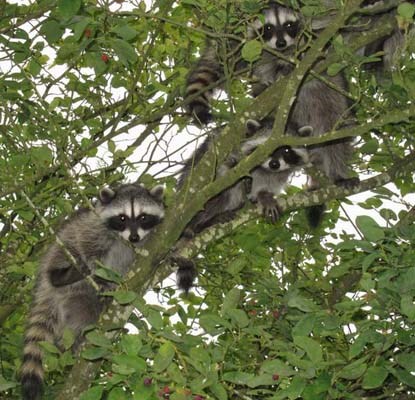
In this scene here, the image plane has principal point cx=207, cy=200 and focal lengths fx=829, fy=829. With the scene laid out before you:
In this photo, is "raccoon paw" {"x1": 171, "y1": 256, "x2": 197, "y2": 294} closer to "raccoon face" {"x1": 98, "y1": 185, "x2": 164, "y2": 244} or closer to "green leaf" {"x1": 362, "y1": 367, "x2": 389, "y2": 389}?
"raccoon face" {"x1": 98, "y1": 185, "x2": 164, "y2": 244}

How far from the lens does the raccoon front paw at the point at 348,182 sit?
238 inches

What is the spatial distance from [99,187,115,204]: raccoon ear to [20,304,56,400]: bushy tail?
3.10 ft

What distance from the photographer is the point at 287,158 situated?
6.84 meters

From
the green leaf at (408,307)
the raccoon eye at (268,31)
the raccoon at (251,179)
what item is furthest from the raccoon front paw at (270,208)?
the green leaf at (408,307)

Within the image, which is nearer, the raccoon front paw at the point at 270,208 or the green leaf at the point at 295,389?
the green leaf at the point at 295,389

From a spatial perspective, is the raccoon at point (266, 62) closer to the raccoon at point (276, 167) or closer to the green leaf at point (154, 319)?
the raccoon at point (276, 167)

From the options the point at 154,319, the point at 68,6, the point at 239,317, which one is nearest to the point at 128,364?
the point at 154,319

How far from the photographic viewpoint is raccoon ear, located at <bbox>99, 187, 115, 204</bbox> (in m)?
6.55

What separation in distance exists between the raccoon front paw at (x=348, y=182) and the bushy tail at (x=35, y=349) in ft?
7.97

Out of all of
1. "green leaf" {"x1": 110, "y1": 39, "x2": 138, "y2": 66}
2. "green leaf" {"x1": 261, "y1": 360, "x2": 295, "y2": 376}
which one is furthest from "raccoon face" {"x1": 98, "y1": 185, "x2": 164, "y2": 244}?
"green leaf" {"x1": 261, "y1": 360, "x2": 295, "y2": 376}

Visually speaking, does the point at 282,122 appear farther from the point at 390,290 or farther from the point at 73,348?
the point at 73,348

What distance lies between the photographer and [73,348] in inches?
248

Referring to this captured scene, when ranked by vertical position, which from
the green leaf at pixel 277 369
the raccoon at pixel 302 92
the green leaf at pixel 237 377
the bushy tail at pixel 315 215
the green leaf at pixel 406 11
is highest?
the raccoon at pixel 302 92

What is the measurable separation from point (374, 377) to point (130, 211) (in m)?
3.40
